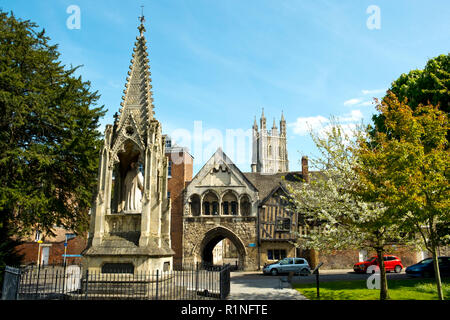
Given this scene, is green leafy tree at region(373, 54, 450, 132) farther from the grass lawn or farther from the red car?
the red car

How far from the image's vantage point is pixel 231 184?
1246 inches

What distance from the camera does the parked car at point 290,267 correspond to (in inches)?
986

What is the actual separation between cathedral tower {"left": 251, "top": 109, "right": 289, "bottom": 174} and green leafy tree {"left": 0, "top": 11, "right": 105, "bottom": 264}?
7142 cm

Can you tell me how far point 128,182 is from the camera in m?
11.6

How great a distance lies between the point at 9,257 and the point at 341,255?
84.2 feet

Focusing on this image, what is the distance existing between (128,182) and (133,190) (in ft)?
1.24

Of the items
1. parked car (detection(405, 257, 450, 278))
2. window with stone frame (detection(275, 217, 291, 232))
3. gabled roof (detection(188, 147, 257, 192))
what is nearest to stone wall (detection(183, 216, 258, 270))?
window with stone frame (detection(275, 217, 291, 232))

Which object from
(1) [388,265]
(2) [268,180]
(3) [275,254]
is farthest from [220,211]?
(1) [388,265]

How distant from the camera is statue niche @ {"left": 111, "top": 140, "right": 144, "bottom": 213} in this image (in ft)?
37.0

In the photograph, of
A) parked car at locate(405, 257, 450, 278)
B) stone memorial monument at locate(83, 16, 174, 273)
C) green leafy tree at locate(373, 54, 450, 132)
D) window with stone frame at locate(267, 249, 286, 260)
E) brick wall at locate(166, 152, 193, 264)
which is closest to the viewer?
stone memorial monument at locate(83, 16, 174, 273)

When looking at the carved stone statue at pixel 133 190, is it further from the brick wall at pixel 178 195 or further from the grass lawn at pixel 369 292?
the brick wall at pixel 178 195

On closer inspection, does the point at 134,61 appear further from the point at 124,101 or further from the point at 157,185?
the point at 157,185

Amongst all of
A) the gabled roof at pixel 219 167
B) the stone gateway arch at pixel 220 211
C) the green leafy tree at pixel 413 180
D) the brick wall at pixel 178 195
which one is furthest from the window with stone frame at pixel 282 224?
the green leafy tree at pixel 413 180
